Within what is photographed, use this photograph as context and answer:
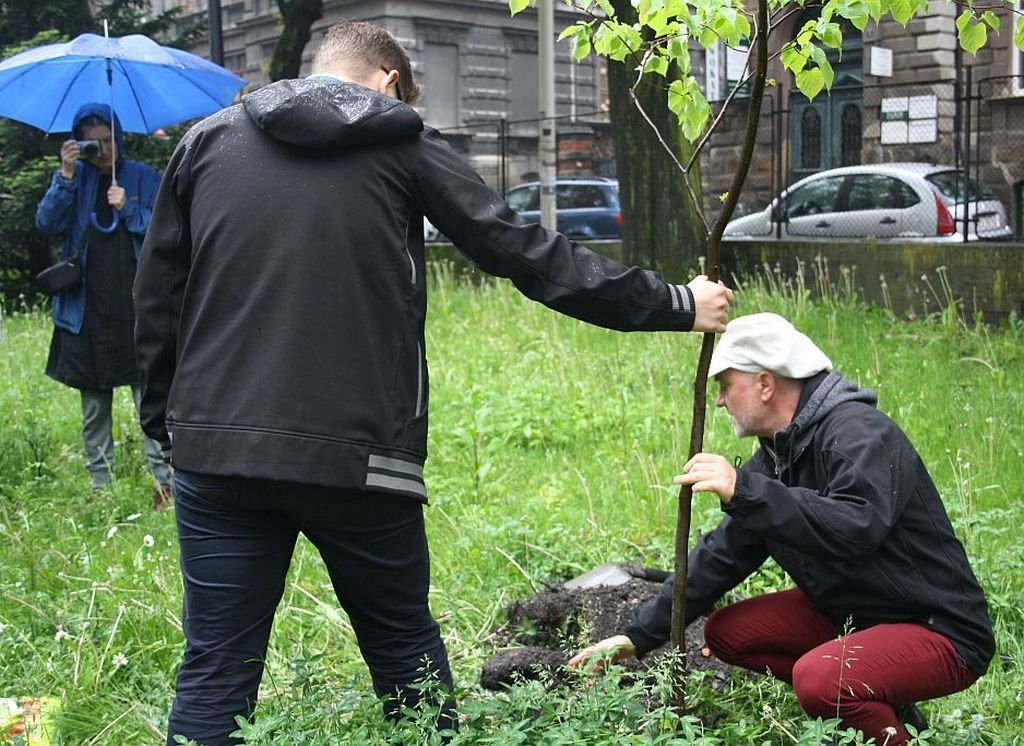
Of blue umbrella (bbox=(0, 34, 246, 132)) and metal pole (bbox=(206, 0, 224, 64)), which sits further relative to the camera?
metal pole (bbox=(206, 0, 224, 64))

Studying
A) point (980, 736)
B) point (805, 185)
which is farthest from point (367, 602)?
point (805, 185)

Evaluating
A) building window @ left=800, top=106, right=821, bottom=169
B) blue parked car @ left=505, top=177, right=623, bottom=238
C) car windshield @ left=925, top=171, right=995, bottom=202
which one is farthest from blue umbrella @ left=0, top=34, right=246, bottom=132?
building window @ left=800, top=106, right=821, bottom=169

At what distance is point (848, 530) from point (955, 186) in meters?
12.6

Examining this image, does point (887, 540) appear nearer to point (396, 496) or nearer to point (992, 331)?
point (396, 496)

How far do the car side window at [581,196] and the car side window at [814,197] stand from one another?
459 centimetres

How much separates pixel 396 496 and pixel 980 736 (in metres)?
1.89

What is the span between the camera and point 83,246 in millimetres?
6891

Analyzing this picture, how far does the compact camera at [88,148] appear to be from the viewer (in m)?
6.80

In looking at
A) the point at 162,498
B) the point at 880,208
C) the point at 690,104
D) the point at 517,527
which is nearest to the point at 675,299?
the point at 690,104

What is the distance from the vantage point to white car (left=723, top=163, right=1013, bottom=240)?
1424cm

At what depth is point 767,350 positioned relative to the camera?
3518 millimetres

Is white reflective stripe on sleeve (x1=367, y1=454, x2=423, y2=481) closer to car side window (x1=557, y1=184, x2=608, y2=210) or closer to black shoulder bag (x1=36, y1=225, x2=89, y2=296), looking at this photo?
black shoulder bag (x1=36, y1=225, x2=89, y2=296)

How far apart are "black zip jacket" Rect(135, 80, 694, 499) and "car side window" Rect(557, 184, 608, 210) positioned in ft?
62.4

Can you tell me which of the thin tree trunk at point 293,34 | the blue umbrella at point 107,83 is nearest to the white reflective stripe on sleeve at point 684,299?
the blue umbrella at point 107,83
